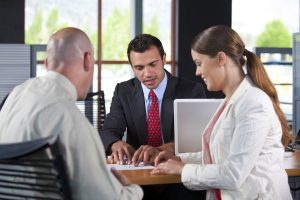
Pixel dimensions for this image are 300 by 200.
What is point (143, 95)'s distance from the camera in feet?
11.2

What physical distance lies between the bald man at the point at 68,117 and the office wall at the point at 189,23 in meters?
6.44

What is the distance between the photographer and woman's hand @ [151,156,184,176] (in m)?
2.53

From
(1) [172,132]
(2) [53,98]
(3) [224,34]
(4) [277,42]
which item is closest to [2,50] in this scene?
(1) [172,132]

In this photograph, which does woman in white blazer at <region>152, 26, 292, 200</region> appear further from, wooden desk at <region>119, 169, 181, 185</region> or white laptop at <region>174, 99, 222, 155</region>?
white laptop at <region>174, 99, 222, 155</region>

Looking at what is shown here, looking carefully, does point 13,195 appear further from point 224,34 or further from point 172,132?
point 172,132

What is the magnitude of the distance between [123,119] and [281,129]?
125 cm

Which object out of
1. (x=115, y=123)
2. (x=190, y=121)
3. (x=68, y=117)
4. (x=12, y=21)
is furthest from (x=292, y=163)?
(x=12, y=21)

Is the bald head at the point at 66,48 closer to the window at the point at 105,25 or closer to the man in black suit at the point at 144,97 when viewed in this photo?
the man in black suit at the point at 144,97

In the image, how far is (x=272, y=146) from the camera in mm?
2350

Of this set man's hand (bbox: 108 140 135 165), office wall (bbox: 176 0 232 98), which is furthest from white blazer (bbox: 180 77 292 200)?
office wall (bbox: 176 0 232 98)

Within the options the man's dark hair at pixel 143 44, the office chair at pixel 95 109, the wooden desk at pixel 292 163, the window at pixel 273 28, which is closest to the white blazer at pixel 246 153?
the wooden desk at pixel 292 163

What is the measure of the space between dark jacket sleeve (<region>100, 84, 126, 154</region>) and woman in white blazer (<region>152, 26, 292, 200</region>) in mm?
775

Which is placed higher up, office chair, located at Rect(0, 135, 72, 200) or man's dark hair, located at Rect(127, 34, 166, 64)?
man's dark hair, located at Rect(127, 34, 166, 64)

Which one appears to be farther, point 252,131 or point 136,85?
point 136,85
